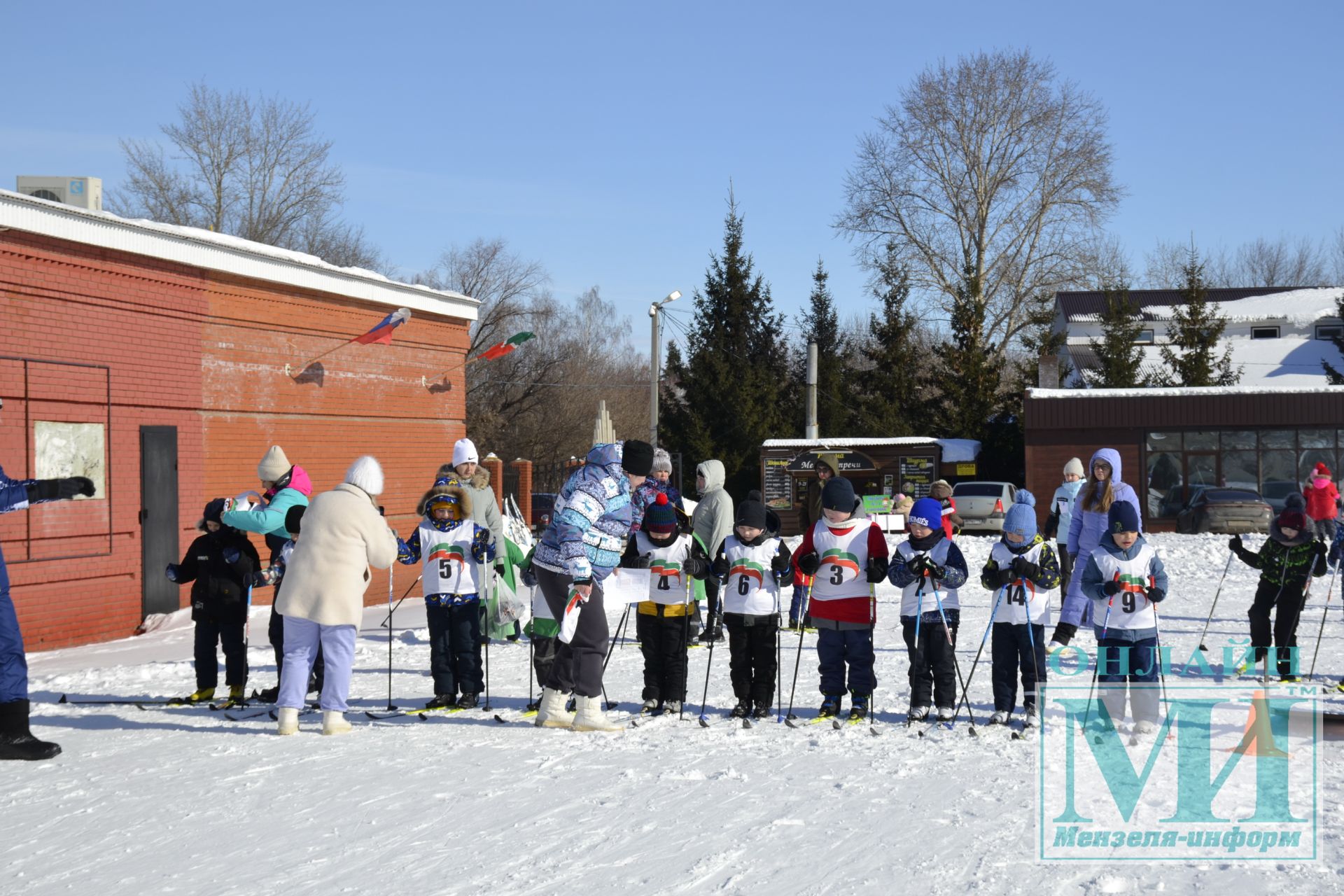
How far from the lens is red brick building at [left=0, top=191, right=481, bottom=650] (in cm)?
1230

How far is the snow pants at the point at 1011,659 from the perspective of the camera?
297 inches

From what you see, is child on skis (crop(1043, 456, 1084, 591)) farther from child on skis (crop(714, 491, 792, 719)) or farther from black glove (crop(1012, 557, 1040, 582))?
child on skis (crop(714, 491, 792, 719))

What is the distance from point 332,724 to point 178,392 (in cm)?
830

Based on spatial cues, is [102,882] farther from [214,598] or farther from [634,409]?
[634,409]

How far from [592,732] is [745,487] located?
110 feet

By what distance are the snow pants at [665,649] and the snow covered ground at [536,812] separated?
0.89 feet

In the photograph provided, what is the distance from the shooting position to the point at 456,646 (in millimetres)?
8148

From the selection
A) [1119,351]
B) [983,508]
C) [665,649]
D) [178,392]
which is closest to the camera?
[665,649]

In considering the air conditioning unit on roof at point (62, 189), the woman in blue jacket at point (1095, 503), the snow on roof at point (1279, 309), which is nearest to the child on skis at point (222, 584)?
the woman in blue jacket at point (1095, 503)

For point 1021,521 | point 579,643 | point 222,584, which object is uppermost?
point 1021,521

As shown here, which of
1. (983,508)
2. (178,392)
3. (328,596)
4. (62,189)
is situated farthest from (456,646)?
(983,508)

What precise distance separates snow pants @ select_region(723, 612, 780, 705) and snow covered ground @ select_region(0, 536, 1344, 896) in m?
0.40

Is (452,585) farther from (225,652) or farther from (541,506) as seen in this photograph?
(541,506)

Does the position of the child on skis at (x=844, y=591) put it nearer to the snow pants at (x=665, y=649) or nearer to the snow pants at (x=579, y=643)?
the snow pants at (x=665, y=649)
